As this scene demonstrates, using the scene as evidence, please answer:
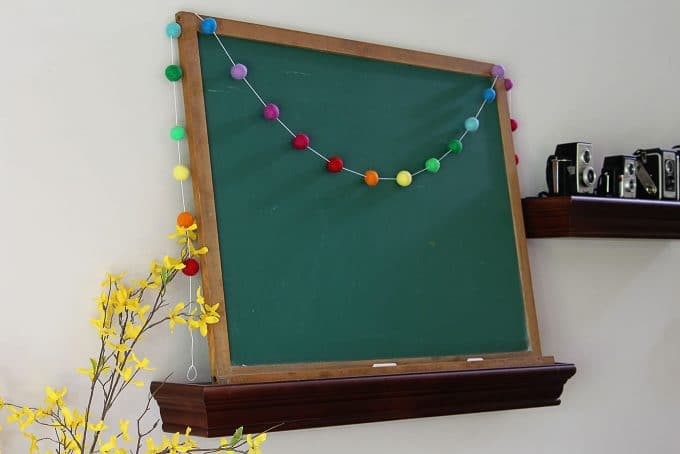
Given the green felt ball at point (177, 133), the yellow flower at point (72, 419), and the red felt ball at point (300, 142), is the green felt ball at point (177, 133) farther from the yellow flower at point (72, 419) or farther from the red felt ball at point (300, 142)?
the yellow flower at point (72, 419)

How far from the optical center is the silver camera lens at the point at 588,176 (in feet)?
7.65

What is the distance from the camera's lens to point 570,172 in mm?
2320

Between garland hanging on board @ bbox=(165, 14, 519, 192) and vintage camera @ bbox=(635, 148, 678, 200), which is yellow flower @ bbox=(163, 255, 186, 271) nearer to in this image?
garland hanging on board @ bbox=(165, 14, 519, 192)

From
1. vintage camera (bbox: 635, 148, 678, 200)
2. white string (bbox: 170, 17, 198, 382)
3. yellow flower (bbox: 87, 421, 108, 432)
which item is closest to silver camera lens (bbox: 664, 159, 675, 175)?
vintage camera (bbox: 635, 148, 678, 200)

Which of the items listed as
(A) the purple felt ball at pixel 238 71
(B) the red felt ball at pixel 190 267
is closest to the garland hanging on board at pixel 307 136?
(A) the purple felt ball at pixel 238 71

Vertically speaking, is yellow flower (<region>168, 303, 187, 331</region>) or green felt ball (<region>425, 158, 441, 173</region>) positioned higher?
green felt ball (<region>425, 158, 441, 173</region>)

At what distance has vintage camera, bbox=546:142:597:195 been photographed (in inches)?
91.4

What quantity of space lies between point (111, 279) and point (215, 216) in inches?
9.3

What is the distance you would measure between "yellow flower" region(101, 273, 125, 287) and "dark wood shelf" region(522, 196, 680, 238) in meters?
1.07

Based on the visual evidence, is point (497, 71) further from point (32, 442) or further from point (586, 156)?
point (32, 442)

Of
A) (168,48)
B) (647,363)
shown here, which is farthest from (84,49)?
(647,363)

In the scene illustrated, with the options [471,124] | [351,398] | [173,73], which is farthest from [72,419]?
[471,124]

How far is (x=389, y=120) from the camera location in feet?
7.00

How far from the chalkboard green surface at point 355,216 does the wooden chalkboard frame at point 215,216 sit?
18 millimetres
